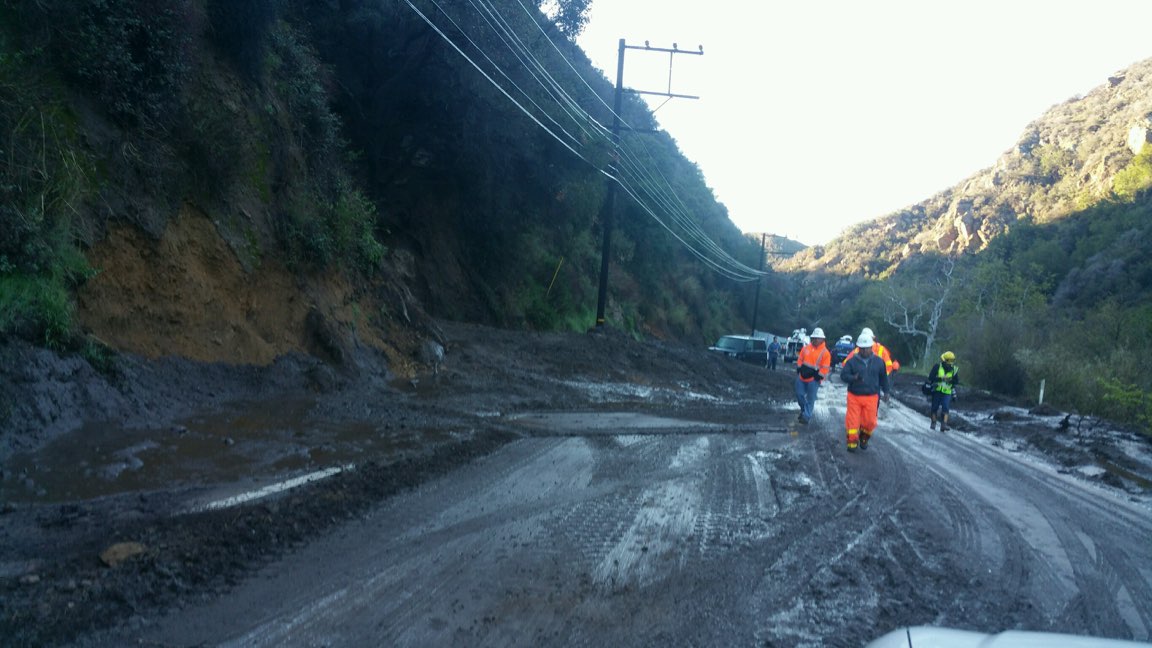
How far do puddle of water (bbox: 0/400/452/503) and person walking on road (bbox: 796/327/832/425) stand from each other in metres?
6.56

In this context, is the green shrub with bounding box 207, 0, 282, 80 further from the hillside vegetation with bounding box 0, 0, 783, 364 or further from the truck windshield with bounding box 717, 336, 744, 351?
the truck windshield with bounding box 717, 336, 744, 351

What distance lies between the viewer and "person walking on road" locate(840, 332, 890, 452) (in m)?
11.9

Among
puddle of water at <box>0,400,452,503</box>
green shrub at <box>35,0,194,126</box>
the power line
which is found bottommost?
puddle of water at <box>0,400,452,503</box>

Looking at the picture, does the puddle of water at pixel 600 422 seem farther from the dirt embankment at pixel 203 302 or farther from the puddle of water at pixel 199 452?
the dirt embankment at pixel 203 302

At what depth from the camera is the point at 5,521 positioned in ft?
19.0

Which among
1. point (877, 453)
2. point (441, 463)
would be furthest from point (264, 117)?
point (877, 453)

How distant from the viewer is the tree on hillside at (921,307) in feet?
169

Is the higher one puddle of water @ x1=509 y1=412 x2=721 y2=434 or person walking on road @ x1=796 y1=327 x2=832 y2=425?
person walking on road @ x1=796 y1=327 x2=832 y2=425

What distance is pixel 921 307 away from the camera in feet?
182

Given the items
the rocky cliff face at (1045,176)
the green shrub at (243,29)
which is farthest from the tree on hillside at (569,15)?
the rocky cliff face at (1045,176)

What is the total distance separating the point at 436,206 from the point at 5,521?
20987 mm

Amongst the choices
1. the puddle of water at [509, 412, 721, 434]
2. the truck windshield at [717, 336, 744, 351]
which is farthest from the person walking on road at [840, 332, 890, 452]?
the truck windshield at [717, 336, 744, 351]

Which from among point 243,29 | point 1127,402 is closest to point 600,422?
point 243,29

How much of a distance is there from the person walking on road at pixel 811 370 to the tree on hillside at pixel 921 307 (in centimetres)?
3925
